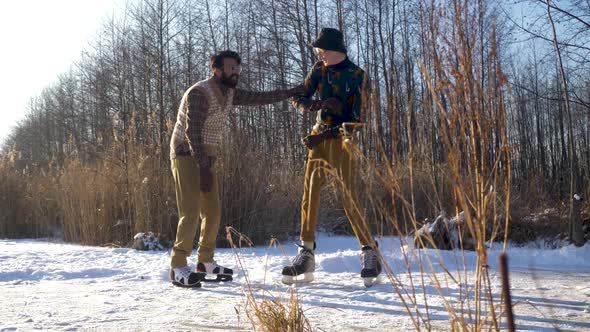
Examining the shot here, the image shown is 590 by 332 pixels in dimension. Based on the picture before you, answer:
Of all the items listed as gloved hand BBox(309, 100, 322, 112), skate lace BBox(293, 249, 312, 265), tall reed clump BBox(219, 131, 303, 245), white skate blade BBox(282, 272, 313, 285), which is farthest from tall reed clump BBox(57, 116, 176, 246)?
gloved hand BBox(309, 100, 322, 112)

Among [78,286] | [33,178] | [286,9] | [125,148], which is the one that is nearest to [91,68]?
[286,9]

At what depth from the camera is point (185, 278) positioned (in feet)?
12.6

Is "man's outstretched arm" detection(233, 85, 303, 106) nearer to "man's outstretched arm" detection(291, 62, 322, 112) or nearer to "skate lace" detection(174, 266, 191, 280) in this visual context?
"man's outstretched arm" detection(291, 62, 322, 112)

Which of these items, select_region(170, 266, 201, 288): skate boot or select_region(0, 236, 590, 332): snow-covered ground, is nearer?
select_region(0, 236, 590, 332): snow-covered ground

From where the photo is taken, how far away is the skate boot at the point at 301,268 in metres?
3.76

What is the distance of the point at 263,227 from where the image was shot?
682cm

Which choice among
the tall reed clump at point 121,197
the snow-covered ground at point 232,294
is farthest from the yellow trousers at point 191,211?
the tall reed clump at point 121,197

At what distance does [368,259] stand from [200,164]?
1.34 metres

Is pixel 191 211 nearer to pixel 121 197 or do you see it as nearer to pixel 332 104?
pixel 332 104

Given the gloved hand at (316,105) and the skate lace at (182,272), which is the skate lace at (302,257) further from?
the gloved hand at (316,105)

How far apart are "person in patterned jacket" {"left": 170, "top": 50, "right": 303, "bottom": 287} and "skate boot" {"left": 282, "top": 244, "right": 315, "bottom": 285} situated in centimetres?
54

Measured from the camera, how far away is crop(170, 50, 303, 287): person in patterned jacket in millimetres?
3885

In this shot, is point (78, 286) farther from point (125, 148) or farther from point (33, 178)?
point (33, 178)

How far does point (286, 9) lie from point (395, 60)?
4604 millimetres
